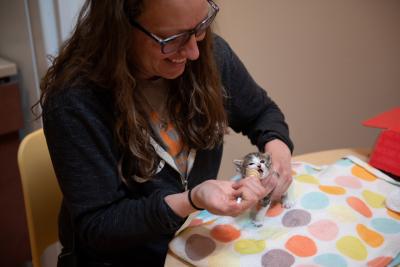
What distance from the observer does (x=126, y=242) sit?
3.12 ft

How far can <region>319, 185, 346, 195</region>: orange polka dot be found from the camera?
1034 mm

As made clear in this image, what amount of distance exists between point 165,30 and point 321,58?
3.95ft

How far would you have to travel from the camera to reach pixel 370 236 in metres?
0.93

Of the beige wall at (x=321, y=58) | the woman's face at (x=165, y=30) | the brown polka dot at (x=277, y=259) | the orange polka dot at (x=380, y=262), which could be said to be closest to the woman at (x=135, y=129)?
the woman's face at (x=165, y=30)

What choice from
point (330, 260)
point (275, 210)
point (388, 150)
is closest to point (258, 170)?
point (275, 210)

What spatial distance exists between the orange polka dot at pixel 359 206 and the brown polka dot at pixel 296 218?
107 mm

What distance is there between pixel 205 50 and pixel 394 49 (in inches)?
45.3

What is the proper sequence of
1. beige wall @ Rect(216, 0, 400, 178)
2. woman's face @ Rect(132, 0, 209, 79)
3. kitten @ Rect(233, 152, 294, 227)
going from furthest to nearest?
1. beige wall @ Rect(216, 0, 400, 178)
2. kitten @ Rect(233, 152, 294, 227)
3. woman's face @ Rect(132, 0, 209, 79)

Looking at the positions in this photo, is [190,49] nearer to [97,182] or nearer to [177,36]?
[177,36]

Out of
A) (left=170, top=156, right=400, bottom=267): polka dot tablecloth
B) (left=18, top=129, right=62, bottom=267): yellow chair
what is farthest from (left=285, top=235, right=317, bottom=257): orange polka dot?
(left=18, top=129, right=62, bottom=267): yellow chair

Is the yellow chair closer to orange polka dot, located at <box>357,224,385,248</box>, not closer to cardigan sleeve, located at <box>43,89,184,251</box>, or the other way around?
cardigan sleeve, located at <box>43,89,184,251</box>

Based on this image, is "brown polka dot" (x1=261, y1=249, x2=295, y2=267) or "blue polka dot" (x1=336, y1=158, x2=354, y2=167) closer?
"brown polka dot" (x1=261, y1=249, x2=295, y2=267)

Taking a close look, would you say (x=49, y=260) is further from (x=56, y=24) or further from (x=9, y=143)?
(x=56, y=24)

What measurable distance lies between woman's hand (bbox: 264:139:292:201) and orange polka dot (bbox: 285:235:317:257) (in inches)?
4.6
